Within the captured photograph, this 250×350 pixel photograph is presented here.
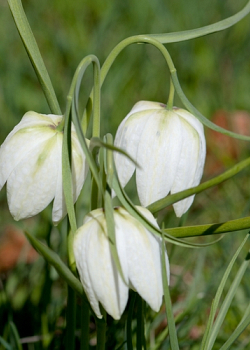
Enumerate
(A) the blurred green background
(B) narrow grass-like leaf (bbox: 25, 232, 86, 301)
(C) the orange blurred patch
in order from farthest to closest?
(C) the orange blurred patch → (A) the blurred green background → (B) narrow grass-like leaf (bbox: 25, 232, 86, 301)

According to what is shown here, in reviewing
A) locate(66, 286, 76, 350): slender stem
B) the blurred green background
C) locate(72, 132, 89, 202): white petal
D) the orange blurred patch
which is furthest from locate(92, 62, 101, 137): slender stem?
the orange blurred patch

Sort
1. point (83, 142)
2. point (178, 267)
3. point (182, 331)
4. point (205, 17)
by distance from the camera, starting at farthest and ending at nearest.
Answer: point (205, 17) < point (178, 267) < point (182, 331) < point (83, 142)

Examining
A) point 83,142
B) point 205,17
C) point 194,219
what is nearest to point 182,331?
point 194,219

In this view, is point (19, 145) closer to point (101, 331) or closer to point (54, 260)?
point (54, 260)

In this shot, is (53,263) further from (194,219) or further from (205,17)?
(205,17)

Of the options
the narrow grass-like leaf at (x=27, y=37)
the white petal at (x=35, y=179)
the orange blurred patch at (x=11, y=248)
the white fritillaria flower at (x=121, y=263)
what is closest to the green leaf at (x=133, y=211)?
the white fritillaria flower at (x=121, y=263)

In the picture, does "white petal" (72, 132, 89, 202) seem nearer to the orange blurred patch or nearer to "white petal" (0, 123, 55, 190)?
"white petal" (0, 123, 55, 190)
